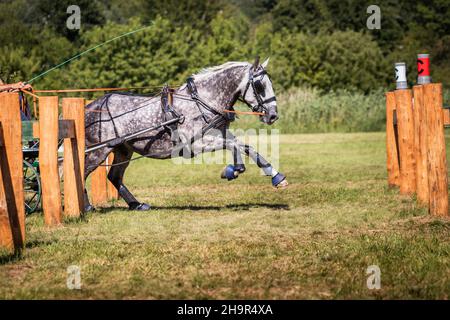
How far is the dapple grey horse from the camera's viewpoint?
1104cm

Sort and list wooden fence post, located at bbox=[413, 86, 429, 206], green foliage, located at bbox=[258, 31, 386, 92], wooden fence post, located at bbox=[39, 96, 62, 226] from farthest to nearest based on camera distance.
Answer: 1. green foliage, located at bbox=[258, 31, 386, 92]
2. wooden fence post, located at bbox=[413, 86, 429, 206]
3. wooden fence post, located at bbox=[39, 96, 62, 226]

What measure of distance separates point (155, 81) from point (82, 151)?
135ft

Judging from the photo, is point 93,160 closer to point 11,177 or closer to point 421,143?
point 11,177

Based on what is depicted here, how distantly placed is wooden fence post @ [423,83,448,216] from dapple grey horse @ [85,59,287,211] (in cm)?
206

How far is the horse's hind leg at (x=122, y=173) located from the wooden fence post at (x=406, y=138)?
4131mm

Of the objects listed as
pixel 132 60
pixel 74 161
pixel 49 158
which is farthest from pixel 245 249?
pixel 132 60

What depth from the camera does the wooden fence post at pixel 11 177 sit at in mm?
7930

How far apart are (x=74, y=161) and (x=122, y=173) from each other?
1.59 m

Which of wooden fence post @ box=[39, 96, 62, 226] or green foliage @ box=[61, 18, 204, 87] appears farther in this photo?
green foliage @ box=[61, 18, 204, 87]

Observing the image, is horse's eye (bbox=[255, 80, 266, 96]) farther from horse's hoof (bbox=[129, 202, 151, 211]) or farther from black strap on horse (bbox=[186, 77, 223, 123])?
horse's hoof (bbox=[129, 202, 151, 211])

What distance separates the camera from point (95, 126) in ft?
38.3

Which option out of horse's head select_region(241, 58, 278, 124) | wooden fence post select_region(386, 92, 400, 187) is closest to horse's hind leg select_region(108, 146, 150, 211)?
horse's head select_region(241, 58, 278, 124)

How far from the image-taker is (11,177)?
26.5 feet

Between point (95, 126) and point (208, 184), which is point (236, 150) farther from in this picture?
point (208, 184)
